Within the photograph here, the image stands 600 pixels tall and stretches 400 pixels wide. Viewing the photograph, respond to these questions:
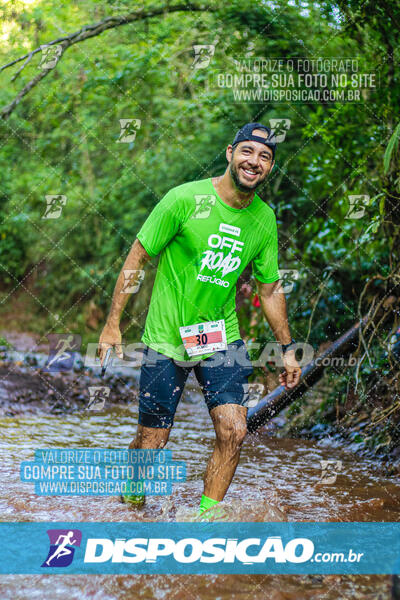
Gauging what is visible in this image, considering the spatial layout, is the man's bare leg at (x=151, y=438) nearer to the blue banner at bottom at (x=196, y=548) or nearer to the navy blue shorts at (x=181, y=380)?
the navy blue shorts at (x=181, y=380)

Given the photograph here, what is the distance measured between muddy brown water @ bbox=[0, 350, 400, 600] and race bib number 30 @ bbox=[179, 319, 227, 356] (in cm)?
84

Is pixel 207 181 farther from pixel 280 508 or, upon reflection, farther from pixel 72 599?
pixel 72 599

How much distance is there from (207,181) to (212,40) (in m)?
4.82

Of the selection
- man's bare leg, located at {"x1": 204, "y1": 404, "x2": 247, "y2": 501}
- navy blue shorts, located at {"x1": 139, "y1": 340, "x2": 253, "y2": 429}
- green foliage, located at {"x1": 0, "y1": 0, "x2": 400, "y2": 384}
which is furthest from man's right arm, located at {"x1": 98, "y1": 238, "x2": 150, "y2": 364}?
green foliage, located at {"x1": 0, "y1": 0, "x2": 400, "y2": 384}

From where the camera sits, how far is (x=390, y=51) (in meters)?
6.07

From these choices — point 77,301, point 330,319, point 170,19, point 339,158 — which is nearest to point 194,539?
point 330,319

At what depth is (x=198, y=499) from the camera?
429 cm

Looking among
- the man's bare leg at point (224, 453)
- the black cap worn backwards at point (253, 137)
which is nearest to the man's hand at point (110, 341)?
the man's bare leg at point (224, 453)

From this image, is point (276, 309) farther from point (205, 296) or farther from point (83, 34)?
point (83, 34)

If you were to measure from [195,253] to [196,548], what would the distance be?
5.11 ft

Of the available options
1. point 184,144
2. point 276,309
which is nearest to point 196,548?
point 276,309

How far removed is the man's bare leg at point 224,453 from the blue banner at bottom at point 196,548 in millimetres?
196

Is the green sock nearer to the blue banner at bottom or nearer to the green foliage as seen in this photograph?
the blue banner at bottom

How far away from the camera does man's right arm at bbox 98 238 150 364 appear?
145 inches
